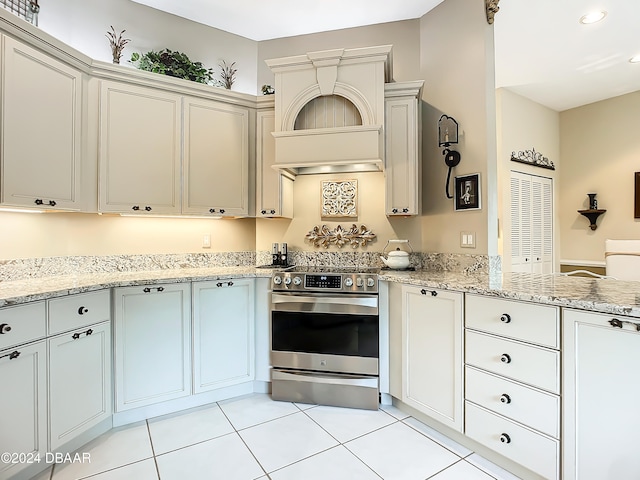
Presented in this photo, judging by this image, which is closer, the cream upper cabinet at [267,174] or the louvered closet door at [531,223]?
the cream upper cabinet at [267,174]

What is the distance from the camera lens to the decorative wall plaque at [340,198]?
301cm

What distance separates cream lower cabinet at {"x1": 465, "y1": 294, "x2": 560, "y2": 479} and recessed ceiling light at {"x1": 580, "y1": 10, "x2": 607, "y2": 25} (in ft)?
9.32

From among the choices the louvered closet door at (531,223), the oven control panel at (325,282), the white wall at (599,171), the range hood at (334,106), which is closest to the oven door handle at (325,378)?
the oven control panel at (325,282)

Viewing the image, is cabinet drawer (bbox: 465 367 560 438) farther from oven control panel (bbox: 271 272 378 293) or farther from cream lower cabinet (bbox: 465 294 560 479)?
oven control panel (bbox: 271 272 378 293)

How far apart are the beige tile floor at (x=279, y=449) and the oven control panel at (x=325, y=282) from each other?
0.87m

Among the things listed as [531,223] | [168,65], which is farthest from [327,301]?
[531,223]

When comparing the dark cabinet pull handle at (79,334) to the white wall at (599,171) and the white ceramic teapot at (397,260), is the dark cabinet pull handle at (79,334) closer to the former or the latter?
the white ceramic teapot at (397,260)

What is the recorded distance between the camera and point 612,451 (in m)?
1.26

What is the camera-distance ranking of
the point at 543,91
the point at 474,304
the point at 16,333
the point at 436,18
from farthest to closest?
the point at 543,91 → the point at 436,18 → the point at 474,304 → the point at 16,333

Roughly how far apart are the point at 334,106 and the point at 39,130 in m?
2.06

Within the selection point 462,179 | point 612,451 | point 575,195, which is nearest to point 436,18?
point 462,179

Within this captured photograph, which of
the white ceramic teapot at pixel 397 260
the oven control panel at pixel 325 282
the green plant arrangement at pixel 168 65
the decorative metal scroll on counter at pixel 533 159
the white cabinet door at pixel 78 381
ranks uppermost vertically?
the green plant arrangement at pixel 168 65

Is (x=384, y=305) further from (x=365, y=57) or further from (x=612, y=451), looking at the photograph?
(x=365, y=57)

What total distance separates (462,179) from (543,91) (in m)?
2.86
